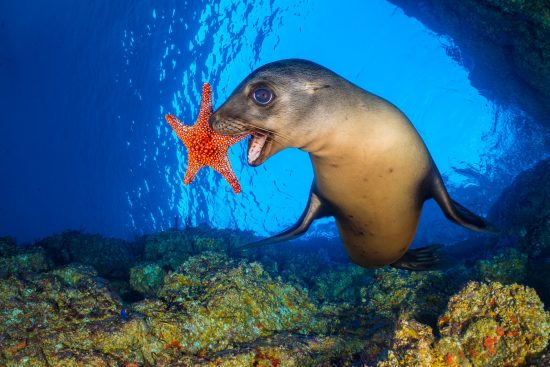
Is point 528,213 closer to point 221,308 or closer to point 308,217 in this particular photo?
point 308,217

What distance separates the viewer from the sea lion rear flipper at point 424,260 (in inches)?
155

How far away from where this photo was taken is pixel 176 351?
3.14 metres

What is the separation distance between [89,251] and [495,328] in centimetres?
686

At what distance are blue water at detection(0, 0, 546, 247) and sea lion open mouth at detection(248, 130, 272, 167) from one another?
1332cm

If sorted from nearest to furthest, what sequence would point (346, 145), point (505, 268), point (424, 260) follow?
point (346, 145) < point (424, 260) < point (505, 268)

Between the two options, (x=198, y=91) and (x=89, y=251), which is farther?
(x=198, y=91)

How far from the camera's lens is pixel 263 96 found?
2283 millimetres

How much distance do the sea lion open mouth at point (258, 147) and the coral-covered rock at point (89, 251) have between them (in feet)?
15.7

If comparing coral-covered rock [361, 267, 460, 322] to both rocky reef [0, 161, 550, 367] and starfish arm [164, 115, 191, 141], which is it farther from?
starfish arm [164, 115, 191, 141]

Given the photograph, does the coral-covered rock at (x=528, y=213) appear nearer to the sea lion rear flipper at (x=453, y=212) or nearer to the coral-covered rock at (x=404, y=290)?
the coral-covered rock at (x=404, y=290)

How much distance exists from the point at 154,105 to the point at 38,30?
26.9 feet

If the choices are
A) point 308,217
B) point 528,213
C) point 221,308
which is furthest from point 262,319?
point 528,213

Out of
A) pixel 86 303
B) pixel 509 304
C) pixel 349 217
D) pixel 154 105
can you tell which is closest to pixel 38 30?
pixel 154 105

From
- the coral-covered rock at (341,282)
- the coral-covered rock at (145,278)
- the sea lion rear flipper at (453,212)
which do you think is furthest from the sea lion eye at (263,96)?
the coral-covered rock at (341,282)
